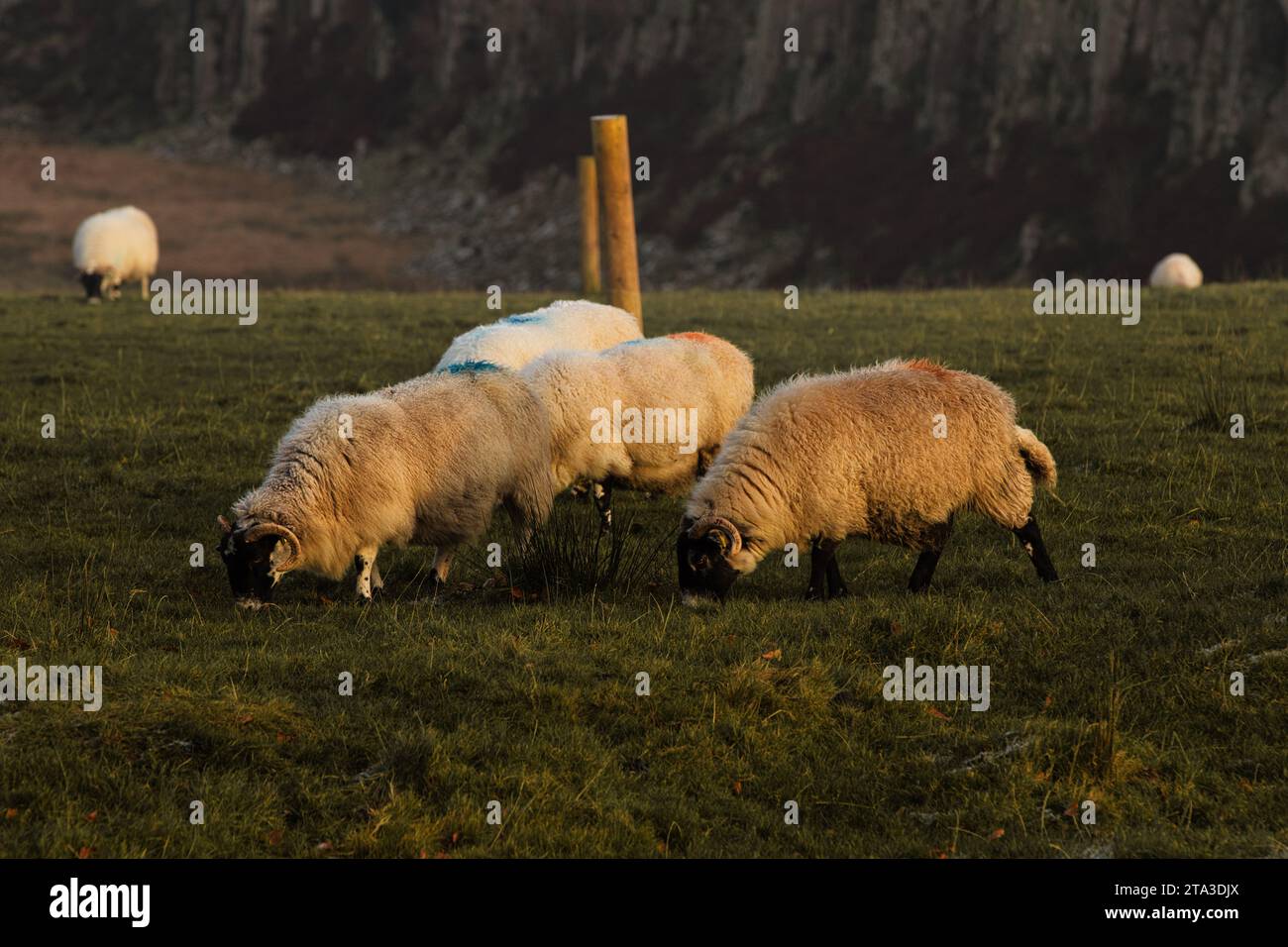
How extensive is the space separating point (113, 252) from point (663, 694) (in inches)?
869

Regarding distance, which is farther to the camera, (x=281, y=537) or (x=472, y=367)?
(x=472, y=367)

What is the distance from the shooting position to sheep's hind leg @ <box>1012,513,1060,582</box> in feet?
30.8

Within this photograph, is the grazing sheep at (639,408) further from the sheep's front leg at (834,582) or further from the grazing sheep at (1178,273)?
the grazing sheep at (1178,273)

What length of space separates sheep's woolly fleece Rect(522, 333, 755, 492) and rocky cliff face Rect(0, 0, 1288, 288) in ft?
76.5

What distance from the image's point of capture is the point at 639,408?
11227 mm

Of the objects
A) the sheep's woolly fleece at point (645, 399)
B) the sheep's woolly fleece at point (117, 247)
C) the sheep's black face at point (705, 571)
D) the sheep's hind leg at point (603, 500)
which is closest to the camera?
the sheep's black face at point (705, 571)

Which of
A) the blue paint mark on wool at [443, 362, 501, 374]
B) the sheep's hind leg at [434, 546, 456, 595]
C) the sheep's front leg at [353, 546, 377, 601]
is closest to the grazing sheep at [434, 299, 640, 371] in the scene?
the blue paint mark on wool at [443, 362, 501, 374]

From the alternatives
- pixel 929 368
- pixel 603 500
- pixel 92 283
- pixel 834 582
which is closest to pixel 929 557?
pixel 834 582

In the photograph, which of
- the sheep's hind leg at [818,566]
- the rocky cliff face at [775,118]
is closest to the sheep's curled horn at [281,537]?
the sheep's hind leg at [818,566]

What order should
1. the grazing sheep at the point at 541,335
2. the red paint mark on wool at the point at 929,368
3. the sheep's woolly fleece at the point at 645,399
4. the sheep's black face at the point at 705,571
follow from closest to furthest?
1. the sheep's black face at the point at 705,571
2. the red paint mark on wool at the point at 929,368
3. the sheep's woolly fleece at the point at 645,399
4. the grazing sheep at the point at 541,335

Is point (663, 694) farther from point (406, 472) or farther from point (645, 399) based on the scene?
point (645, 399)

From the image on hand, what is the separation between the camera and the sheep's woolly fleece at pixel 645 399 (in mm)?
10906

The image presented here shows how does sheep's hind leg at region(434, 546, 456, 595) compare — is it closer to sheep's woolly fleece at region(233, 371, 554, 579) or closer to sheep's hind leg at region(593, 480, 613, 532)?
sheep's woolly fleece at region(233, 371, 554, 579)
